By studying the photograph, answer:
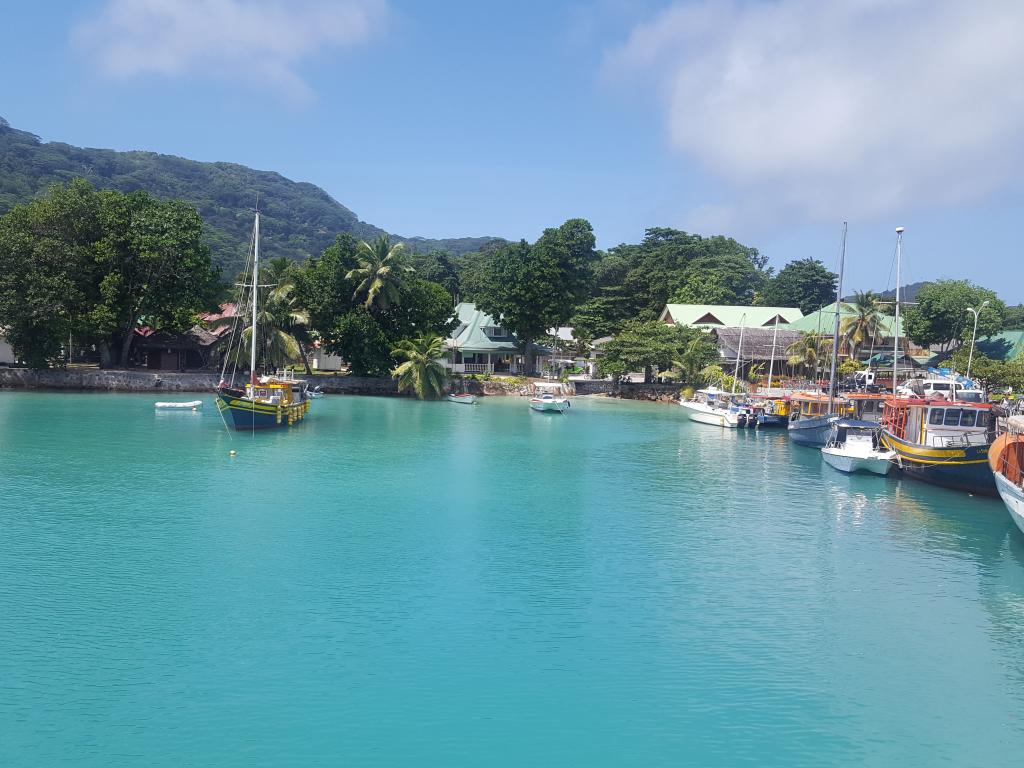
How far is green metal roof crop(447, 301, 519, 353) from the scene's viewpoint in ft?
240

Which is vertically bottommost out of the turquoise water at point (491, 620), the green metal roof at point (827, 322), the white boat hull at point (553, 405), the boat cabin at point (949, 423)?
the turquoise water at point (491, 620)

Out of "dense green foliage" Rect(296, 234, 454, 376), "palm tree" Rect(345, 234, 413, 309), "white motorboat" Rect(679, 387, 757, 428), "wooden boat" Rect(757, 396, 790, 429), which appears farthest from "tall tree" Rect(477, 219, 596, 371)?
"wooden boat" Rect(757, 396, 790, 429)

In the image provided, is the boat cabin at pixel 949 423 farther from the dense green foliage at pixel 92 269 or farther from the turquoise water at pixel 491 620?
the dense green foliage at pixel 92 269

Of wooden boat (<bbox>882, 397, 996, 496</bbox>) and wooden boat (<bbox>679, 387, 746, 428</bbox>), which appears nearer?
wooden boat (<bbox>882, 397, 996, 496</bbox>)

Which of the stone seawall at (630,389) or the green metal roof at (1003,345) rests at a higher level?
the green metal roof at (1003,345)

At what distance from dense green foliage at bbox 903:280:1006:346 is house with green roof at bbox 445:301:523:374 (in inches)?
1303

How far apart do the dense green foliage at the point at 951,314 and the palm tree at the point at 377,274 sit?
38100 millimetres

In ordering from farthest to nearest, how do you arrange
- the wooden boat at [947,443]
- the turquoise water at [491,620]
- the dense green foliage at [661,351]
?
the dense green foliage at [661,351]
the wooden boat at [947,443]
the turquoise water at [491,620]

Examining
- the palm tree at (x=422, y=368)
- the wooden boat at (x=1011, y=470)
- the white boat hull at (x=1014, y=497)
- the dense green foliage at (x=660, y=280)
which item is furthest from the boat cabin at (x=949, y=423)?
the dense green foliage at (x=660, y=280)

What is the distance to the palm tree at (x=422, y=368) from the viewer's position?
195 feet

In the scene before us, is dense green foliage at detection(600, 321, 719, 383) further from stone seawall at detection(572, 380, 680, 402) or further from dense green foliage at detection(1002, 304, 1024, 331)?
dense green foliage at detection(1002, 304, 1024, 331)

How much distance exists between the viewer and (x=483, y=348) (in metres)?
73.1

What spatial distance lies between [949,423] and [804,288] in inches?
2638

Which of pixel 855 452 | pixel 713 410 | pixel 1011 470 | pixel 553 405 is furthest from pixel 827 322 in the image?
pixel 1011 470
